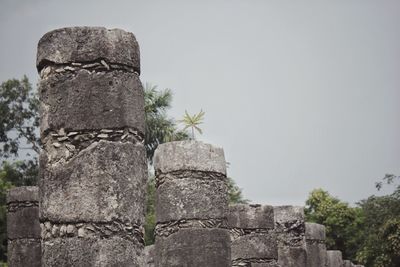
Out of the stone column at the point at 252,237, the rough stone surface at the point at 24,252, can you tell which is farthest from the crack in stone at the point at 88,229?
the stone column at the point at 252,237

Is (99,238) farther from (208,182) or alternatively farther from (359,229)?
(359,229)

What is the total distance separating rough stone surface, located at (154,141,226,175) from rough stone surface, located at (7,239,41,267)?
2360mm

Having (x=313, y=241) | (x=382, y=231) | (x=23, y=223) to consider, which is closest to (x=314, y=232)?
(x=313, y=241)

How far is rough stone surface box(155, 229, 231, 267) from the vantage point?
25.6 feet

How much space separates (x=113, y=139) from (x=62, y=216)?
Answer: 0.70 metres

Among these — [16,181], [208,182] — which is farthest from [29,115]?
[208,182]

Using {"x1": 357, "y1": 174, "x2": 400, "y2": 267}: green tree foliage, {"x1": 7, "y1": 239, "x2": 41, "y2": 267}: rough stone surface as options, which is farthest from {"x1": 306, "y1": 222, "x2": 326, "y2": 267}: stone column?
{"x1": 357, "y1": 174, "x2": 400, "y2": 267}: green tree foliage

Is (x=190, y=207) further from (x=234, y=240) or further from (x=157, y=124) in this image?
(x=157, y=124)

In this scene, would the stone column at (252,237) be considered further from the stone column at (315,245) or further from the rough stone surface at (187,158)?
the stone column at (315,245)

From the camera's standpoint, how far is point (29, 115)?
2764 cm

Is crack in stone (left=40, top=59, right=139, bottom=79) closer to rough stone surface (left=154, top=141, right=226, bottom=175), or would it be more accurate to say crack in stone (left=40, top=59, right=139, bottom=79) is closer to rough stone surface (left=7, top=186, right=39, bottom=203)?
rough stone surface (left=154, top=141, right=226, bottom=175)

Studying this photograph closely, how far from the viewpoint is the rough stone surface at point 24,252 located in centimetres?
963

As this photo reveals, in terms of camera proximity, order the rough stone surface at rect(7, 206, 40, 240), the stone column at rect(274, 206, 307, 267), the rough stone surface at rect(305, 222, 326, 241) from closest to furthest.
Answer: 1. the rough stone surface at rect(7, 206, 40, 240)
2. the stone column at rect(274, 206, 307, 267)
3. the rough stone surface at rect(305, 222, 326, 241)

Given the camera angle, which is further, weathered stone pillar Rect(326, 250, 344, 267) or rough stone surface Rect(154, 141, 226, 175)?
weathered stone pillar Rect(326, 250, 344, 267)
